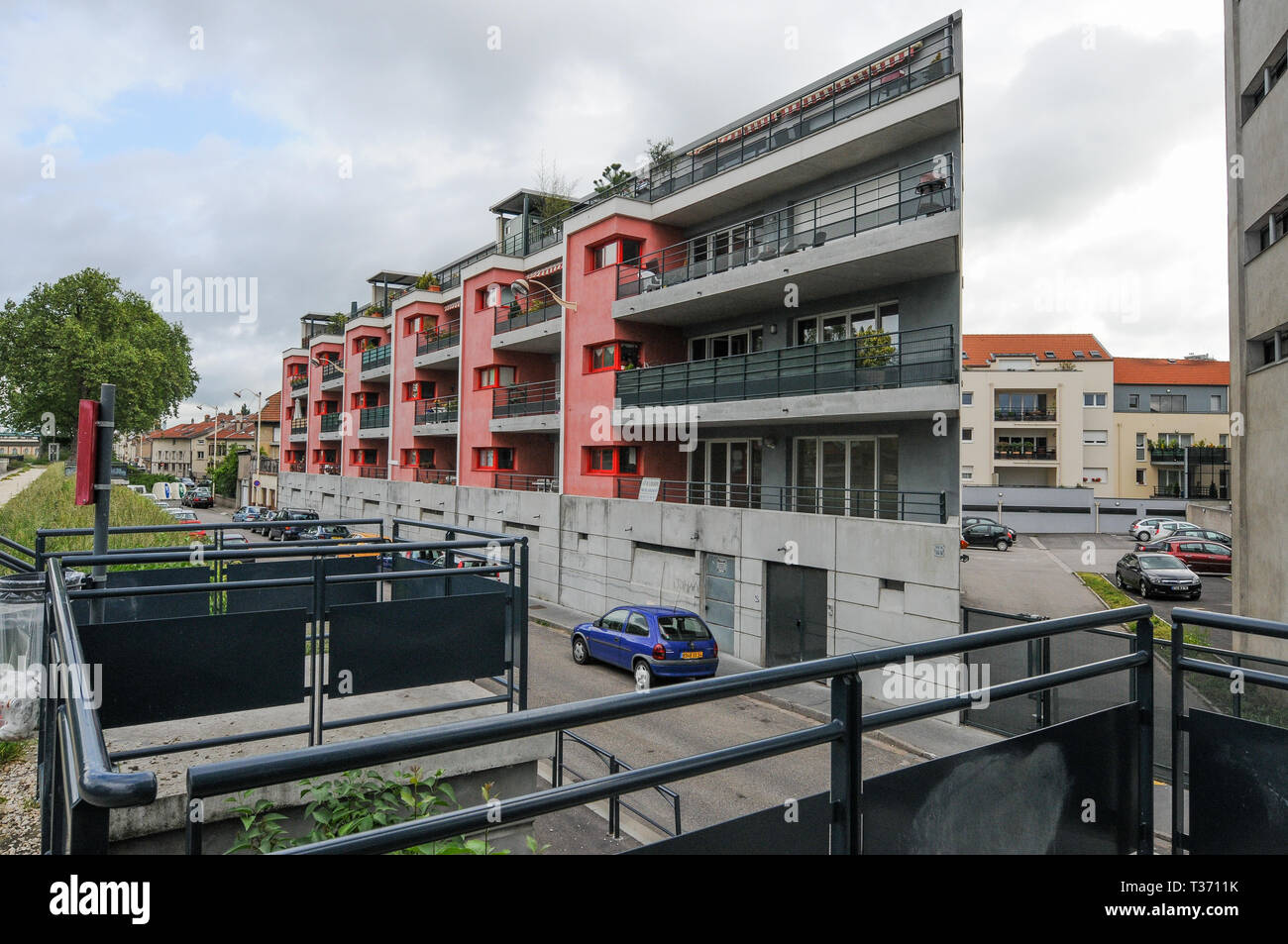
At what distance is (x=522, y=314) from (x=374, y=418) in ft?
61.9

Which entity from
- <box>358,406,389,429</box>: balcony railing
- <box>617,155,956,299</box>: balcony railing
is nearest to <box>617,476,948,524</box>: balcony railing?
<box>617,155,956,299</box>: balcony railing

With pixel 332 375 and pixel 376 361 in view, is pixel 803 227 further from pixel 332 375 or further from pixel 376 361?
pixel 332 375

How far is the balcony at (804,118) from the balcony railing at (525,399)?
8.29 m

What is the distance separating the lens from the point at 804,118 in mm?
21547

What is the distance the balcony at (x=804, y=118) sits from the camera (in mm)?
18547

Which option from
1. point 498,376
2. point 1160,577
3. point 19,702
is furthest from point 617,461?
point 19,702

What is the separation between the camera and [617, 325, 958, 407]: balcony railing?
1788cm

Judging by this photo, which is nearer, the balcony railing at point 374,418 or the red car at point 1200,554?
the red car at point 1200,554

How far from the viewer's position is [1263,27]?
16.5m

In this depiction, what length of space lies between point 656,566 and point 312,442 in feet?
137

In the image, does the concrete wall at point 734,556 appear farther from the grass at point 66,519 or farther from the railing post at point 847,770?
the railing post at point 847,770

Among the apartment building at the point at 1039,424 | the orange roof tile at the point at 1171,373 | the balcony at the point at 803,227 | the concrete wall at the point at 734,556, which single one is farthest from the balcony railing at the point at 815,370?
the orange roof tile at the point at 1171,373

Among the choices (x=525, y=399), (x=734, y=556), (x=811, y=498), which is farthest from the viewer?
(x=525, y=399)

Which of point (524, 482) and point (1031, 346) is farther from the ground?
point (1031, 346)
